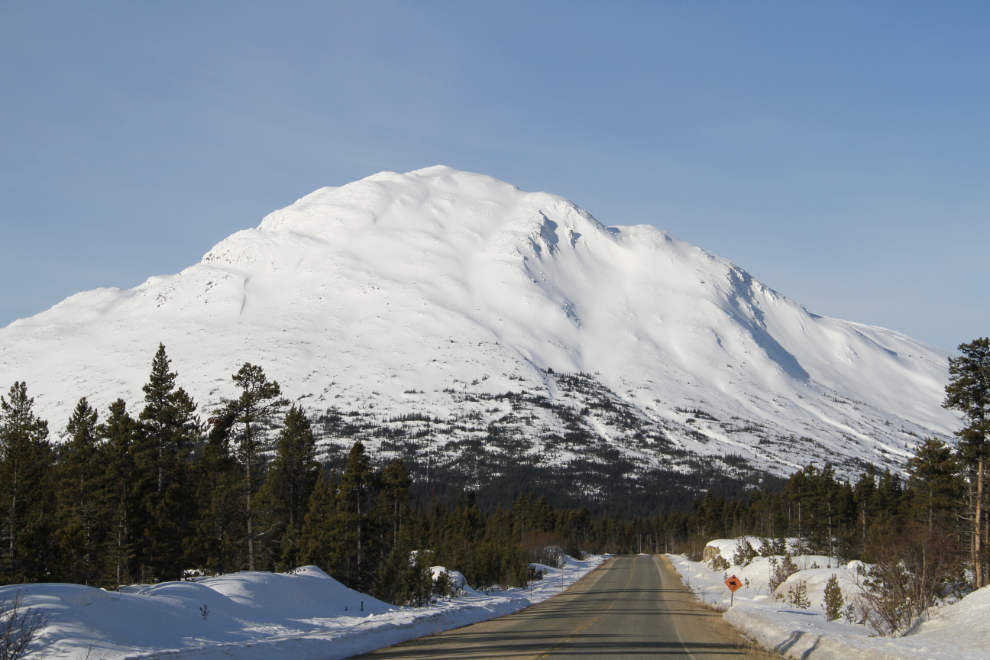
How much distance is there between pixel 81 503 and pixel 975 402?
162 feet

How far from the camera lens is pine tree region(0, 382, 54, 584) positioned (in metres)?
33.6

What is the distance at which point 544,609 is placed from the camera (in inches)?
1339

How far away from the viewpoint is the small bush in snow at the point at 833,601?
2898cm

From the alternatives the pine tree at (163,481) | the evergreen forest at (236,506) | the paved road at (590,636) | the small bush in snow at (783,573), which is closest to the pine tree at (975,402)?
the evergreen forest at (236,506)

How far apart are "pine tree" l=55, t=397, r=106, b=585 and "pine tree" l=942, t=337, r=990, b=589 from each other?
→ 144ft

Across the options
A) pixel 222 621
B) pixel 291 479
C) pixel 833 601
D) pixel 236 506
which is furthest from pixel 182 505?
pixel 833 601

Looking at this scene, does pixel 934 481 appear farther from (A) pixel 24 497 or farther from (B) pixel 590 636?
(A) pixel 24 497

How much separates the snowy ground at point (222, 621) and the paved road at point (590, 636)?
1.25 m

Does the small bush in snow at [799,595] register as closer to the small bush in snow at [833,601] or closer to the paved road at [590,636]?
the small bush in snow at [833,601]

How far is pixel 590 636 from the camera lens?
21.6 meters

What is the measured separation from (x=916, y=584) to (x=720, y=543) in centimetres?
6186

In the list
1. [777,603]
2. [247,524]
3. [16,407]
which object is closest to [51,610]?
[247,524]

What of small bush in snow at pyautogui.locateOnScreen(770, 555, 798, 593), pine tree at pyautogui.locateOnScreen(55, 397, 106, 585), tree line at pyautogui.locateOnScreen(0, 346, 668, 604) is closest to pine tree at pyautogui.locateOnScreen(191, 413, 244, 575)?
tree line at pyautogui.locateOnScreen(0, 346, 668, 604)

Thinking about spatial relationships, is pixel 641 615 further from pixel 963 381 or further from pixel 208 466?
pixel 208 466
